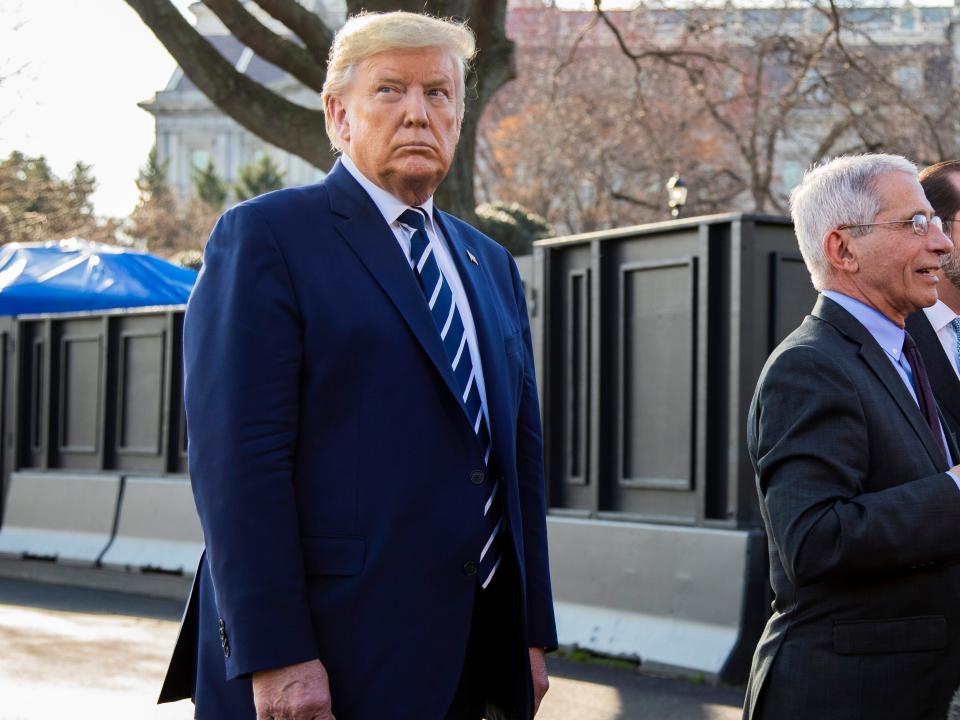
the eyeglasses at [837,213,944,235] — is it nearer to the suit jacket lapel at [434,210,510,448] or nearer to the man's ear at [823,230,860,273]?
the man's ear at [823,230,860,273]

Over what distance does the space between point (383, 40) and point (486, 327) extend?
0.62m

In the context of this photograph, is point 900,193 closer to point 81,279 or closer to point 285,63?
point 285,63

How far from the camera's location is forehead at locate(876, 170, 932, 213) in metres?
3.34

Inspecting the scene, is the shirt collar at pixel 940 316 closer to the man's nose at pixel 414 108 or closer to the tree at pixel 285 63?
→ the man's nose at pixel 414 108

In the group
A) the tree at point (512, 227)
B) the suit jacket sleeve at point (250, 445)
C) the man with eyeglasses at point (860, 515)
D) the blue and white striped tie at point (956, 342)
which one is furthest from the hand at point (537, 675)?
the tree at point (512, 227)

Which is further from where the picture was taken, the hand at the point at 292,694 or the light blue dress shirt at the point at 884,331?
the light blue dress shirt at the point at 884,331

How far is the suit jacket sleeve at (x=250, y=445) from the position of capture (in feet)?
9.43

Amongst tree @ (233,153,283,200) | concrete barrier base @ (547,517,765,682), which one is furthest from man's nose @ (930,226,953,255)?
tree @ (233,153,283,200)

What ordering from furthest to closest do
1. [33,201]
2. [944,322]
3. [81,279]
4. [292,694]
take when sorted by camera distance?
[33,201] → [81,279] → [944,322] → [292,694]

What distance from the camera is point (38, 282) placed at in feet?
48.4

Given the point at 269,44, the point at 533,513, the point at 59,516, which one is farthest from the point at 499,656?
the point at 59,516

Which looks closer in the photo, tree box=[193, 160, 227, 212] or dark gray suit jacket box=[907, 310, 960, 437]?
dark gray suit jacket box=[907, 310, 960, 437]

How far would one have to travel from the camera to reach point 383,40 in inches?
126

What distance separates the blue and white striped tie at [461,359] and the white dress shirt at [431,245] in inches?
0.5
